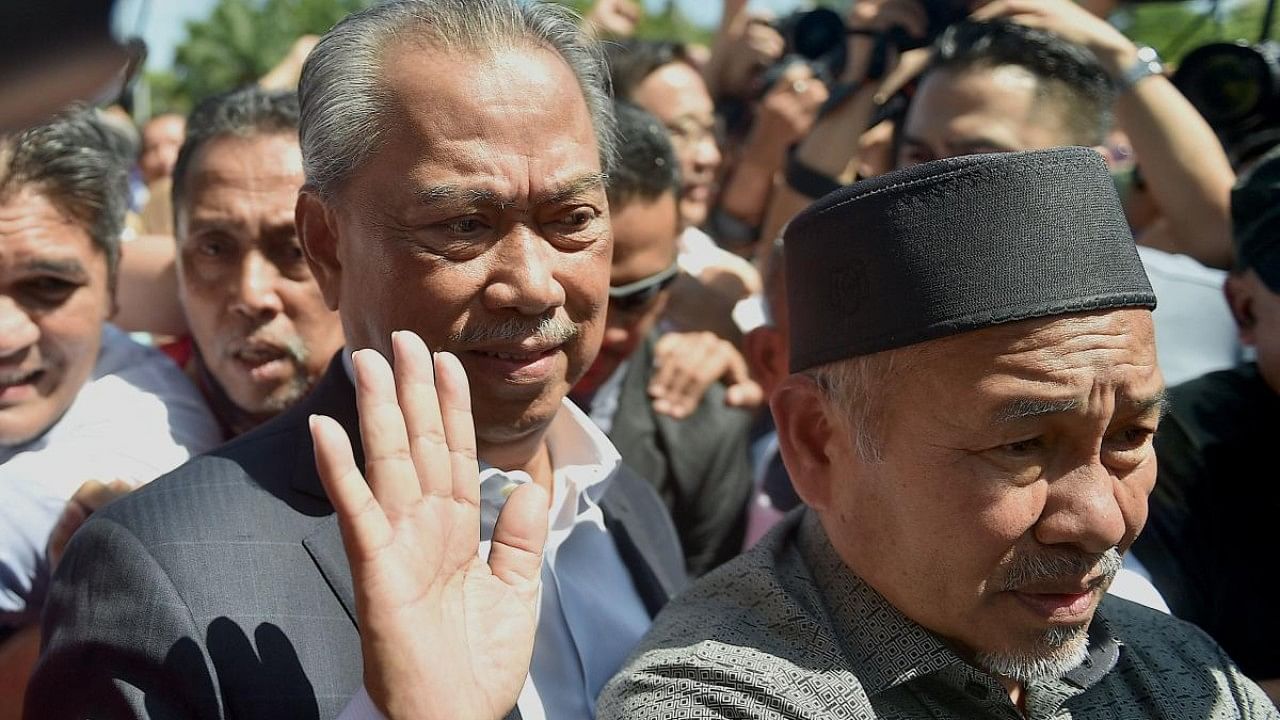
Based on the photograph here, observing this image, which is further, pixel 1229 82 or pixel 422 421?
pixel 1229 82

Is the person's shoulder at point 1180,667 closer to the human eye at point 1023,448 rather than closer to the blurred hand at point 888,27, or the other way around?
the human eye at point 1023,448

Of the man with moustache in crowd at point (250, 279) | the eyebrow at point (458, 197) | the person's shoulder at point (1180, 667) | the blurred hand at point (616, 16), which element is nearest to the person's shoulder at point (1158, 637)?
the person's shoulder at point (1180, 667)

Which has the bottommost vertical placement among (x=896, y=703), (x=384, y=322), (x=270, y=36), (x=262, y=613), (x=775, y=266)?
(x=270, y=36)

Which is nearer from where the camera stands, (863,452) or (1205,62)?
(863,452)

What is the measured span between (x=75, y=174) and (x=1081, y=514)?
2.13m

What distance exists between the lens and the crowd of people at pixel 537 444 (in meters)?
1.85

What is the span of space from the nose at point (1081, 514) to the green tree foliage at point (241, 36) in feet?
88.4

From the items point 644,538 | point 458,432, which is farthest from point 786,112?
point 458,432

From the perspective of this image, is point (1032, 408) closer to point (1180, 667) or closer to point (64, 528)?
point (1180, 667)

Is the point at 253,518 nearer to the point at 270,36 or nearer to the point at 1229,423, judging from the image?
the point at 1229,423

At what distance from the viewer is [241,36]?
28609mm

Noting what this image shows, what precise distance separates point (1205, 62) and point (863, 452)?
8.47 ft

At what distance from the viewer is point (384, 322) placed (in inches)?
86.2

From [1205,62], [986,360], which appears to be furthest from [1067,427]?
[1205,62]
